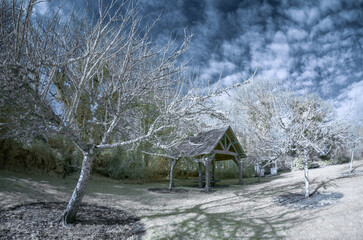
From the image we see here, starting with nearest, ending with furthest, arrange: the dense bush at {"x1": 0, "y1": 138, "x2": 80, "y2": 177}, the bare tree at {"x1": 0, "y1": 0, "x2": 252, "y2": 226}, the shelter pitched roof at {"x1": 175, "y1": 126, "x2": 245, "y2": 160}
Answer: the bare tree at {"x1": 0, "y1": 0, "x2": 252, "y2": 226} → the dense bush at {"x1": 0, "y1": 138, "x2": 80, "y2": 177} → the shelter pitched roof at {"x1": 175, "y1": 126, "x2": 245, "y2": 160}

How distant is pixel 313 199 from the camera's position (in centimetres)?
652

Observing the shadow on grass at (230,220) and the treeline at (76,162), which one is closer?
the shadow on grass at (230,220)

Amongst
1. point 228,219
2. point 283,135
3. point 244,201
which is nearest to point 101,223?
point 228,219

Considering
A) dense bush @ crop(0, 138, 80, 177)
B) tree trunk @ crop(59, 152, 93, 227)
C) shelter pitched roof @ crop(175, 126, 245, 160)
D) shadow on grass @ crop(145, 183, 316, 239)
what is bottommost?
shadow on grass @ crop(145, 183, 316, 239)

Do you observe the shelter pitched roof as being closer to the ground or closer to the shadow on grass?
the ground

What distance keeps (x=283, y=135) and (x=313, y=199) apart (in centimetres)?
224

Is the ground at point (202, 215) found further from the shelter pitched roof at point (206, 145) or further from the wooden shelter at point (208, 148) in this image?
the shelter pitched roof at point (206, 145)

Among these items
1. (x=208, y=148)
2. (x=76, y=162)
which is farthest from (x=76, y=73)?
(x=76, y=162)

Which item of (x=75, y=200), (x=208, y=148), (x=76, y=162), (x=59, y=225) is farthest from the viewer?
(x=76, y=162)

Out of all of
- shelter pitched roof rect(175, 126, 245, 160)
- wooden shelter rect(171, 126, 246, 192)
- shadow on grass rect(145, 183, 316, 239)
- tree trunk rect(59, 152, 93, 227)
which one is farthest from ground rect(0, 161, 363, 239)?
shelter pitched roof rect(175, 126, 245, 160)

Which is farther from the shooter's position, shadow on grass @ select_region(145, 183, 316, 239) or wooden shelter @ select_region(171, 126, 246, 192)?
wooden shelter @ select_region(171, 126, 246, 192)

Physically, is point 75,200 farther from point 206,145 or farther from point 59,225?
point 206,145

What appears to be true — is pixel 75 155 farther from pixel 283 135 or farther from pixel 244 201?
pixel 283 135

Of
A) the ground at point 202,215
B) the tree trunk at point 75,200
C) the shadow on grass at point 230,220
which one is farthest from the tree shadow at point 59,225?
the shadow on grass at point 230,220
